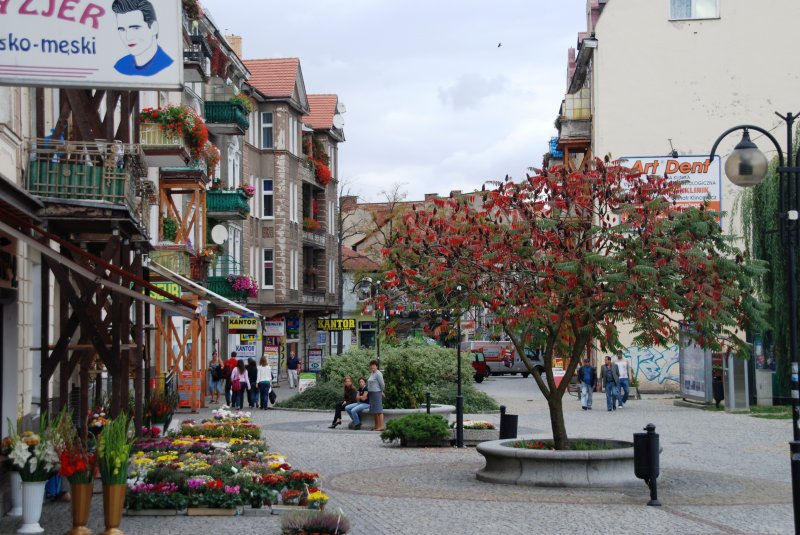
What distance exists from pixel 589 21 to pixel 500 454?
45421mm

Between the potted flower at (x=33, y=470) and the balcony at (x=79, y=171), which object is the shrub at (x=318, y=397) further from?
the potted flower at (x=33, y=470)

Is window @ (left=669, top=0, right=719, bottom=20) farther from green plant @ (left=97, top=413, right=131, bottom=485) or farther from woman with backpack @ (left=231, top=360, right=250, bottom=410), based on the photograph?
green plant @ (left=97, top=413, right=131, bottom=485)

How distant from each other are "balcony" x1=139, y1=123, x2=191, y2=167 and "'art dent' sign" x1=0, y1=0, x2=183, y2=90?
1661 cm

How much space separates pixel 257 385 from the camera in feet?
133

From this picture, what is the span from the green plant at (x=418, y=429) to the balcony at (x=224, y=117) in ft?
80.8

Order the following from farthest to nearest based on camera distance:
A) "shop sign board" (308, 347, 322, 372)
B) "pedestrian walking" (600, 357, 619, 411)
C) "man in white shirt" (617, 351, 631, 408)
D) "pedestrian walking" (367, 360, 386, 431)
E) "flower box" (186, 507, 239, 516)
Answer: "shop sign board" (308, 347, 322, 372)
"man in white shirt" (617, 351, 631, 408)
"pedestrian walking" (600, 357, 619, 411)
"pedestrian walking" (367, 360, 386, 431)
"flower box" (186, 507, 239, 516)

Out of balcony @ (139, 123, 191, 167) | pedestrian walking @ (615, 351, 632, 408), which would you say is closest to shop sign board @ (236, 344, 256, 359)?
pedestrian walking @ (615, 351, 632, 408)

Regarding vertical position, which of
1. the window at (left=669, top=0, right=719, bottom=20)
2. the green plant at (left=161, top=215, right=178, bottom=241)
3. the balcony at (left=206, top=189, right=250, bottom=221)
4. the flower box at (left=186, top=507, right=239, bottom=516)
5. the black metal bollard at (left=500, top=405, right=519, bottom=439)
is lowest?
the flower box at (left=186, top=507, right=239, bottom=516)

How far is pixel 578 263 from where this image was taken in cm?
1880

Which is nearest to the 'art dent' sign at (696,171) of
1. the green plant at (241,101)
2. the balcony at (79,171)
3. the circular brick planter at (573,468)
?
the green plant at (241,101)

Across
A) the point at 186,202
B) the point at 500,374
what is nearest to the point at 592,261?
the point at 186,202

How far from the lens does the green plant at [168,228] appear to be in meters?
36.7

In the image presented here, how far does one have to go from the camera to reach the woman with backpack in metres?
38.5

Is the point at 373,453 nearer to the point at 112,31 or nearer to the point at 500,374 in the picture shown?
the point at 112,31
